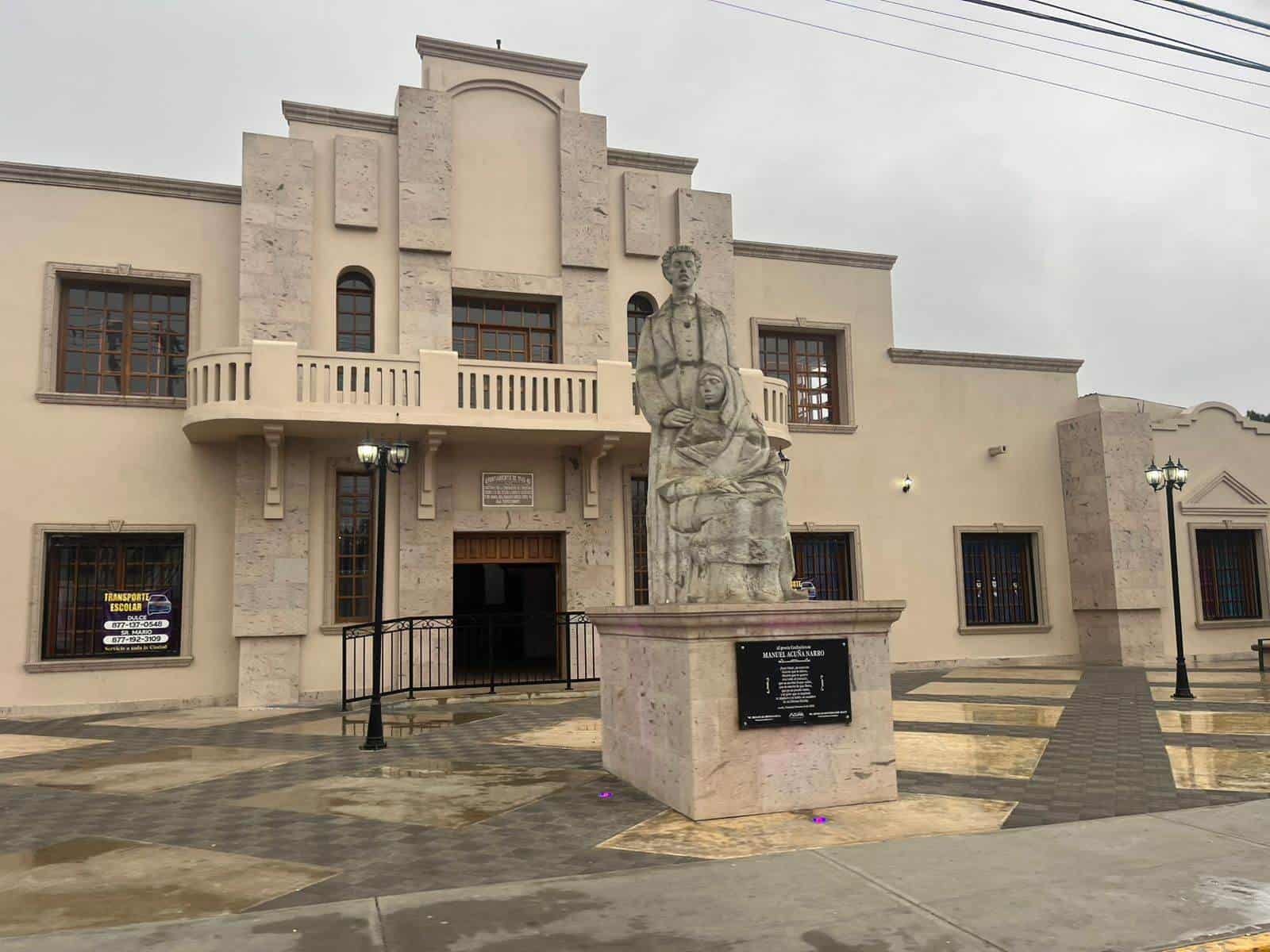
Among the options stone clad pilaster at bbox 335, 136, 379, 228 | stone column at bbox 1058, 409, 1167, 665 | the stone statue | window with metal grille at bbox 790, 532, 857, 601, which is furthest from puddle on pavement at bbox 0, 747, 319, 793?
stone column at bbox 1058, 409, 1167, 665

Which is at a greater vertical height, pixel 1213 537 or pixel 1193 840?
pixel 1213 537

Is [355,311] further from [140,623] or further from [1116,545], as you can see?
[1116,545]

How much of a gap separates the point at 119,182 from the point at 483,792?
543 inches

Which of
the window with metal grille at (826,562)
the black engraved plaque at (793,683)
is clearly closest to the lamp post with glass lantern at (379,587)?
the black engraved plaque at (793,683)

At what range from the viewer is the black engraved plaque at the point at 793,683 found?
21.3ft

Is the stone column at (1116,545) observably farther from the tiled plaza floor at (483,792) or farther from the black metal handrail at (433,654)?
the black metal handrail at (433,654)

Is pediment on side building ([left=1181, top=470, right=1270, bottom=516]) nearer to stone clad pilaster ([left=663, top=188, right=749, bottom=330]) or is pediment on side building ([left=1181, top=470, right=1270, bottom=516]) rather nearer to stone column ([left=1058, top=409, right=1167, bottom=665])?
stone column ([left=1058, top=409, right=1167, bottom=665])

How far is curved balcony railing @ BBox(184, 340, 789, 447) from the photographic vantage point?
1477 centimetres

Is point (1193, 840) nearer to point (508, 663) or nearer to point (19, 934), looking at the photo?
point (19, 934)

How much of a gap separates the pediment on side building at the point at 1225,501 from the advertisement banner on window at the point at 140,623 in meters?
21.2

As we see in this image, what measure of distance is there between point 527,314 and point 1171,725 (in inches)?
499

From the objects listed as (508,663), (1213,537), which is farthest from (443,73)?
(1213,537)

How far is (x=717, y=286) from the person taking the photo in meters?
19.0

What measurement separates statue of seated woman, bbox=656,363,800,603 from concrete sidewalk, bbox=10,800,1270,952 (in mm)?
2347
